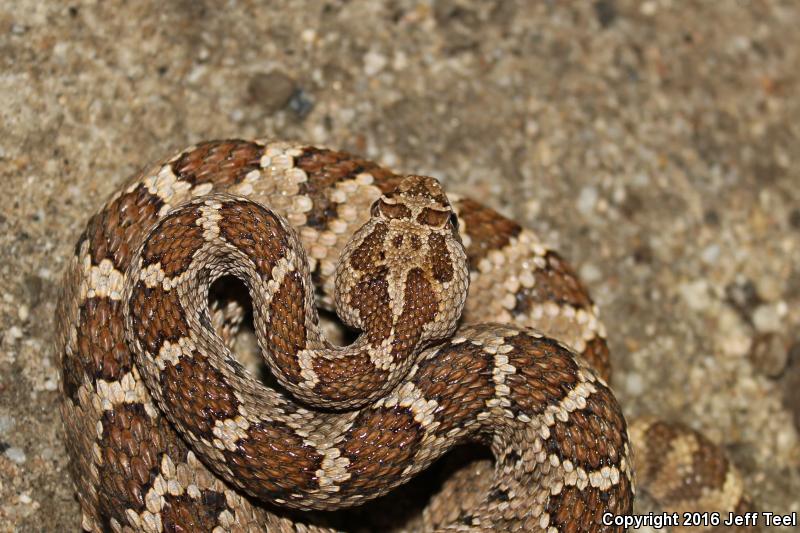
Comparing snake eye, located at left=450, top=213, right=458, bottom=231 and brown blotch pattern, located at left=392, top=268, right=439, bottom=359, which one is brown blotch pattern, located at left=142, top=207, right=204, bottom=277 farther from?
snake eye, located at left=450, top=213, right=458, bottom=231

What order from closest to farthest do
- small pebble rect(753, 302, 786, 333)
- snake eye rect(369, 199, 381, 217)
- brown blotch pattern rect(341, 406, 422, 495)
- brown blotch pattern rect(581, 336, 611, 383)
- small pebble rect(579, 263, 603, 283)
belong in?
brown blotch pattern rect(341, 406, 422, 495) < snake eye rect(369, 199, 381, 217) < brown blotch pattern rect(581, 336, 611, 383) < small pebble rect(579, 263, 603, 283) < small pebble rect(753, 302, 786, 333)

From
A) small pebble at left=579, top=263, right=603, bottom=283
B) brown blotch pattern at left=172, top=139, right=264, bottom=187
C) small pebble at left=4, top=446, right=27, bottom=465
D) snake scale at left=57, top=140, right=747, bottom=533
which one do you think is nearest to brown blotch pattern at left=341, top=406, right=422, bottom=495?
snake scale at left=57, top=140, right=747, bottom=533

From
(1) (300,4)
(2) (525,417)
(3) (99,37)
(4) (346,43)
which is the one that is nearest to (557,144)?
(4) (346,43)

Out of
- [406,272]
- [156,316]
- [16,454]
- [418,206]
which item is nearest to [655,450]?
[406,272]

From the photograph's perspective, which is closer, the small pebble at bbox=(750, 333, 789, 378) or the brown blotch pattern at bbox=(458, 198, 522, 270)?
the brown blotch pattern at bbox=(458, 198, 522, 270)

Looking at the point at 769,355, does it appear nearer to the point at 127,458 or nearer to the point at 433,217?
the point at 433,217

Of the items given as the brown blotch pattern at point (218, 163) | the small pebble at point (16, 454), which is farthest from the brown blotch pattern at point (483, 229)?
the small pebble at point (16, 454)

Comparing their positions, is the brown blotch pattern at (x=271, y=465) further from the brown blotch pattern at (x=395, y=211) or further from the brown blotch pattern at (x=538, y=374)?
the brown blotch pattern at (x=395, y=211)
